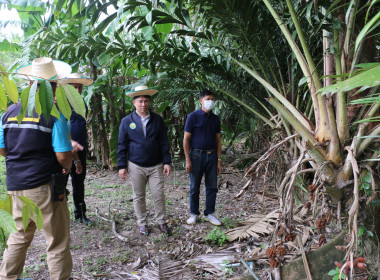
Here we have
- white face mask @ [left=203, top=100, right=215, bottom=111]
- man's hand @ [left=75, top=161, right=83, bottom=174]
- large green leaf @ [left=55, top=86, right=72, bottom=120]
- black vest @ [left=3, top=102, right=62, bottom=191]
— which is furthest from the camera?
white face mask @ [left=203, top=100, right=215, bottom=111]

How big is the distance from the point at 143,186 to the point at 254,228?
141 centimetres

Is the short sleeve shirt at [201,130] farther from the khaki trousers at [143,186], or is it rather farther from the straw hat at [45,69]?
the straw hat at [45,69]

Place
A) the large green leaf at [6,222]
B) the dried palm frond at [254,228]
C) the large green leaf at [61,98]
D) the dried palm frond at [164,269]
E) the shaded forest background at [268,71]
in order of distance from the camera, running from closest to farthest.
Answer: the large green leaf at [6,222], the large green leaf at [61,98], the shaded forest background at [268,71], the dried palm frond at [164,269], the dried palm frond at [254,228]

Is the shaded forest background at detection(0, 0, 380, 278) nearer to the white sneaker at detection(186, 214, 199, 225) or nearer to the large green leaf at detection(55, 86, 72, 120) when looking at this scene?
the large green leaf at detection(55, 86, 72, 120)

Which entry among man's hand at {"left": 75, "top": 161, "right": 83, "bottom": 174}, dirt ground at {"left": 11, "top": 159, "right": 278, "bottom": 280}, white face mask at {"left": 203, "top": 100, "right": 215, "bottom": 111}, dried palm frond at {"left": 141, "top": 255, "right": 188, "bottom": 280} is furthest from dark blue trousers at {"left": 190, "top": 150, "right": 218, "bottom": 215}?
man's hand at {"left": 75, "top": 161, "right": 83, "bottom": 174}

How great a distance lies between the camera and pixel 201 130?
4.10 metres

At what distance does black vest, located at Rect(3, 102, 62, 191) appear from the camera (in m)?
2.32

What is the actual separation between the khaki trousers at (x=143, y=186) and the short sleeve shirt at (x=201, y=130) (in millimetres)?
562

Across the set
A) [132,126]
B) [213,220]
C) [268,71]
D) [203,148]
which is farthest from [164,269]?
[268,71]

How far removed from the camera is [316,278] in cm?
253

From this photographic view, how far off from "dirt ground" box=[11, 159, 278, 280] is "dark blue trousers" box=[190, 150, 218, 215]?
30cm

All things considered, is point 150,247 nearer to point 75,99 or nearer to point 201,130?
point 201,130

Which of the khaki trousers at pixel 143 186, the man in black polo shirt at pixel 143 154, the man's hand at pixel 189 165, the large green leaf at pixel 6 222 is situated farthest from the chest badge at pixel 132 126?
the large green leaf at pixel 6 222

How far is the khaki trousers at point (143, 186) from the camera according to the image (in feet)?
12.7
